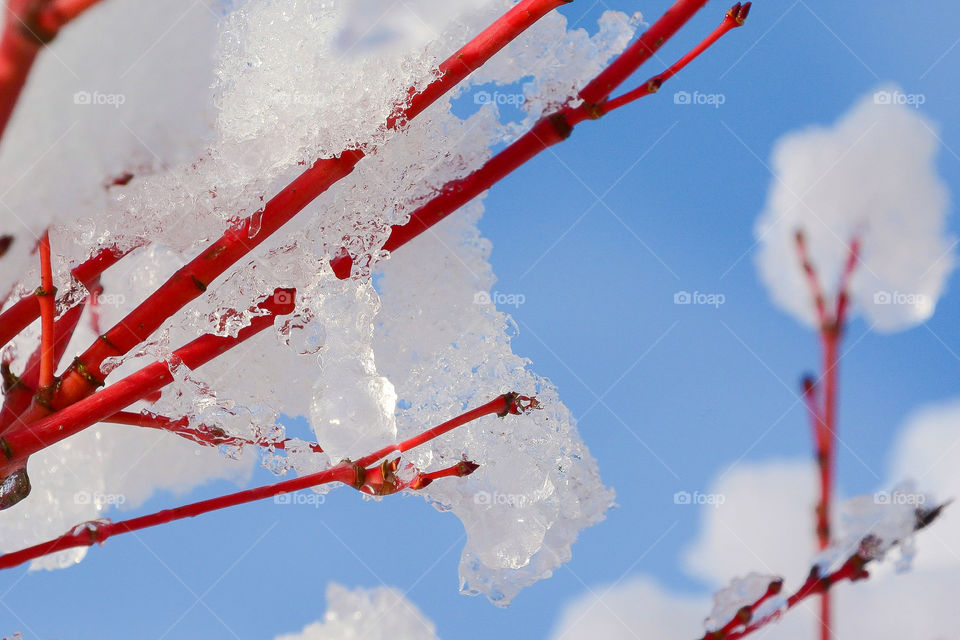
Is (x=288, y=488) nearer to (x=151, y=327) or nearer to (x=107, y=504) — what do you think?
(x=151, y=327)

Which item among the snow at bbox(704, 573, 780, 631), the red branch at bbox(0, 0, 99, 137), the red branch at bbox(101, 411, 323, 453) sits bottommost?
the snow at bbox(704, 573, 780, 631)

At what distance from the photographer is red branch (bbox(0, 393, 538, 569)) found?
1208 millimetres

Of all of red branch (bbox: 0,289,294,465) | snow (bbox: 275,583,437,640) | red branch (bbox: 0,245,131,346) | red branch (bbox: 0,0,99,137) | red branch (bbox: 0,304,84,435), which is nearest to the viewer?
red branch (bbox: 0,0,99,137)

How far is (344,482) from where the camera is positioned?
1226mm

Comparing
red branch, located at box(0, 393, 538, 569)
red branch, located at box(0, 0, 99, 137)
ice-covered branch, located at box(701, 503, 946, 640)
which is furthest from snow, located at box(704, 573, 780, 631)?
red branch, located at box(0, 0, 99, 137)

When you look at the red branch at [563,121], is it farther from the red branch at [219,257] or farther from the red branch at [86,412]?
the red branch at [86,412]

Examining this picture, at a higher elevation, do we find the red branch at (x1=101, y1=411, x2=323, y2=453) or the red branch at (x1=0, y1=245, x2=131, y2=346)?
the red branch at (x1=0, y1=245, x2=131, y2=346)

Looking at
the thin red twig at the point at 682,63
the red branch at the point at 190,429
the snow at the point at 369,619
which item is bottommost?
the snow at the point at 369,619

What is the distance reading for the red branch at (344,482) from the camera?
1.21 m

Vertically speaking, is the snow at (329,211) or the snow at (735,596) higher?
the snow at (329,211)

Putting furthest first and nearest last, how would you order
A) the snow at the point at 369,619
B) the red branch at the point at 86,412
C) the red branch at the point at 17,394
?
the snow at the point at 369,619, the red branch at the point at 17,394, the red branch at the point at 86,412

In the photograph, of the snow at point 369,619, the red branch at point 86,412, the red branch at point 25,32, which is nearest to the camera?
the red branch at point 25,32

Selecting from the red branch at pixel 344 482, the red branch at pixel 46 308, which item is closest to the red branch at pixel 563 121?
the red branch at pixel 344 482

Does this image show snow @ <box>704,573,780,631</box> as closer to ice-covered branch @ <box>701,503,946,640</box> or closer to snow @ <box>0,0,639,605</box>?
ice-covered branch @ <box>701,503,946,640</box>
